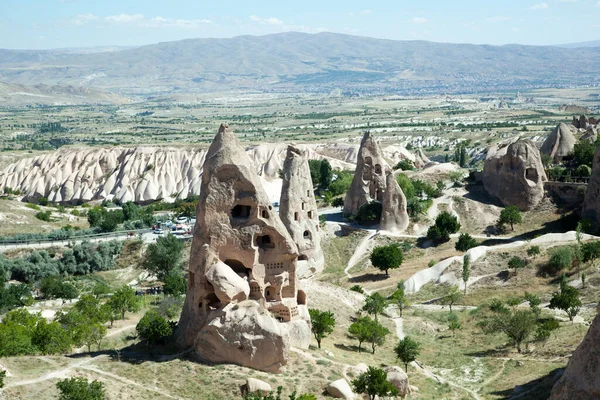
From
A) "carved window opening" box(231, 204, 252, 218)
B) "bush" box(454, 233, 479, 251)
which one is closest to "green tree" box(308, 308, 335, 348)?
"carved window opening" box(231, 204, 252, 218)

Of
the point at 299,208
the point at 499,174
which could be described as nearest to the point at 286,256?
the point at 299,208

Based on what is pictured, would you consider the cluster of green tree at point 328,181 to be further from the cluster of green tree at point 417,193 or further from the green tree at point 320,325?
the green tree at point 320,325

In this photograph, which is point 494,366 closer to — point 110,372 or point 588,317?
point 588,317

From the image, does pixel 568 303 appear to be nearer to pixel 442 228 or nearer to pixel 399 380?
pixel 399 380

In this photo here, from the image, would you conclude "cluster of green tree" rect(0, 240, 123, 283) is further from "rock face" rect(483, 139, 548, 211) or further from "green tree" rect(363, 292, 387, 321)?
"rock face" rect(483, 139, 548, 211)

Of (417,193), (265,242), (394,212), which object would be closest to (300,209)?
(394,212)
